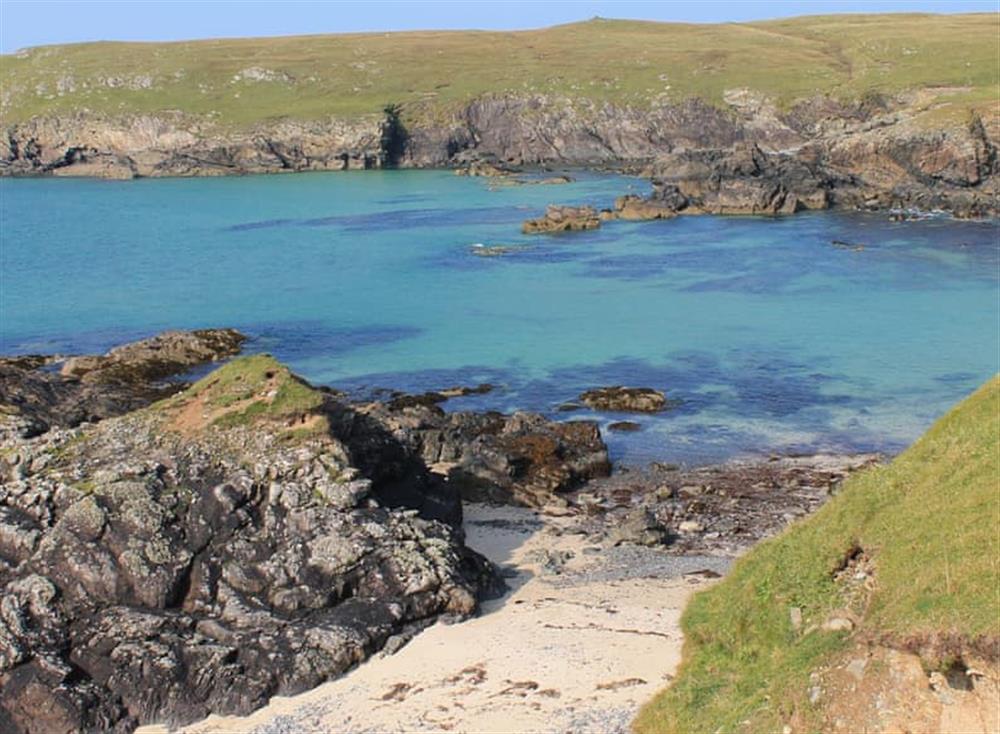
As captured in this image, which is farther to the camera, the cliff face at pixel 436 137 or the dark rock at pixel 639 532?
the cliff face at pixel 436 137

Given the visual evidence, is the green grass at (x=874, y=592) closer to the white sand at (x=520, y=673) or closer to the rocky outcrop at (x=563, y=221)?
the white sand at (x=520, y=673)

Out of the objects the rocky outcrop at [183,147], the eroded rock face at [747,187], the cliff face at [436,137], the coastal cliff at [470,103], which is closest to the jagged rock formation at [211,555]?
the eroded rock face at [747,187]

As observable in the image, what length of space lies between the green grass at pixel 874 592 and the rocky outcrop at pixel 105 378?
20514mm

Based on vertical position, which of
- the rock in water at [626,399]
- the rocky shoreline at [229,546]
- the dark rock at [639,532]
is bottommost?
the rock in water at [626,399]

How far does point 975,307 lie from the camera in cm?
6619

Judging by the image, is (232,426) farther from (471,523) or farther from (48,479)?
(471,523)

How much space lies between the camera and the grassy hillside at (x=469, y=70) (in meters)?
154

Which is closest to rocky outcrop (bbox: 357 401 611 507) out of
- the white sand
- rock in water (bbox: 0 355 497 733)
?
rock in water (bbox: 0 355 497 733)

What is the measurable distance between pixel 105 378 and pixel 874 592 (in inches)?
1589

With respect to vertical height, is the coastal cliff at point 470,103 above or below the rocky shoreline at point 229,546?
above

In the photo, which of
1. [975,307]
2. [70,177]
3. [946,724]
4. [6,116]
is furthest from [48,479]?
[6,116]

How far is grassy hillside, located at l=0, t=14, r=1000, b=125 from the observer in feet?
507

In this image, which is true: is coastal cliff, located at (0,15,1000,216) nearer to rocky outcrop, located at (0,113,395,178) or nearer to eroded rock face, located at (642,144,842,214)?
rocky outcrop, located at (0,113,395,178)

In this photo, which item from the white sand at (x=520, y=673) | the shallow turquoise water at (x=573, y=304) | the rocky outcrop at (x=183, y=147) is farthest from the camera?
the rocky outcrop at (x=183, y=147)
